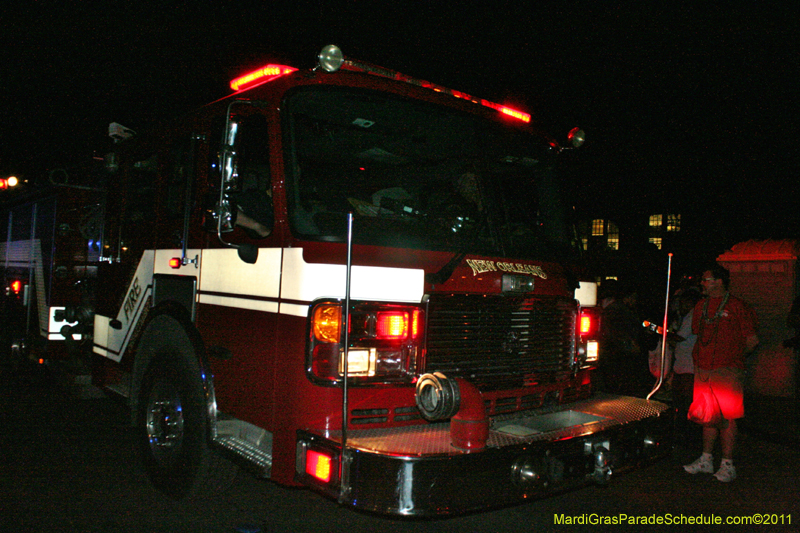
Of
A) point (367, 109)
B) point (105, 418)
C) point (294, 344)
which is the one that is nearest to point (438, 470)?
point (294, 344)

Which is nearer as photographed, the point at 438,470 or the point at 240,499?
the point at 438,470

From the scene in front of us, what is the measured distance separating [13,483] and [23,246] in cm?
415

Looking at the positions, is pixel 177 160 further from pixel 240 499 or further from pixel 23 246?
pixel 23 246

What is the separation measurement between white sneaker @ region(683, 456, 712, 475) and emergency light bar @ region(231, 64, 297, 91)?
448 cm

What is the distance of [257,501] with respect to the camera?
4.32 m

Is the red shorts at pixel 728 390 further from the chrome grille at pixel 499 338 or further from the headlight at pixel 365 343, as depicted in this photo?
the headlight at pixel 365 343

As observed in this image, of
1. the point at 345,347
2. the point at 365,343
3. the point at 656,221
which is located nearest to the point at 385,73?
the point at 365,343

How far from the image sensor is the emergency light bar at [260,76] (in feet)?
11.6

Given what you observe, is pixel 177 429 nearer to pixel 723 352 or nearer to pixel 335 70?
pixel 335 70

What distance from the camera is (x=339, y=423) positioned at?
303 cm

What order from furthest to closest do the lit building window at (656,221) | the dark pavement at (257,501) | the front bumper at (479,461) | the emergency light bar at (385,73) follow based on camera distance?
the lit building window at (656,221), the dark pavement at (257,501), the emergency light bar at (385,73), the front bumper at (479,461)

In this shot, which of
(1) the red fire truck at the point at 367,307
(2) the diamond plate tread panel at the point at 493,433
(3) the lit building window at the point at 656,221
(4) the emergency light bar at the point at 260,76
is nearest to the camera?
(2) the diamond plate tread panel at the point at 493,433
